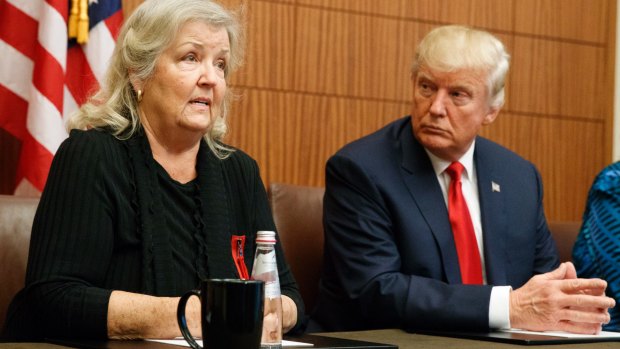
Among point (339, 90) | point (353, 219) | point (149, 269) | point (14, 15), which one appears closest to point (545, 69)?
point (339, 90)

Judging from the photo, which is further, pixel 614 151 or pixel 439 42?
pixel 614 151

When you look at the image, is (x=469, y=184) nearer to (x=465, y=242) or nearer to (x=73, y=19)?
(x=465, y=242)

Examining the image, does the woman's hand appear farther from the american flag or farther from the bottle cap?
the american flag

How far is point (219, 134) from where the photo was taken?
9.12 ft

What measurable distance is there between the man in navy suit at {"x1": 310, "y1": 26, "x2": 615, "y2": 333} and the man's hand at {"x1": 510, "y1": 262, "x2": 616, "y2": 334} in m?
0.08

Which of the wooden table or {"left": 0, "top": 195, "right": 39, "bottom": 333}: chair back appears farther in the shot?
{"left": 0, "top": 195, "right": 39, "bottom": 333}: chair back

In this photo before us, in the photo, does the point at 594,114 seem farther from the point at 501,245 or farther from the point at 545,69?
the point at 501,245

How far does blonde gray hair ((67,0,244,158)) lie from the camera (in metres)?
2.53

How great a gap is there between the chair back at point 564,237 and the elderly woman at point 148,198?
156 cm

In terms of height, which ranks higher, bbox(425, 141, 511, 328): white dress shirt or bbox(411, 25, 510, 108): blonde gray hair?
bbox(411, 25, 510, 108): blonde gray hair

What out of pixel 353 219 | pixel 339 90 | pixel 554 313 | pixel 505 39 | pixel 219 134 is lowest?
pixel 554 313

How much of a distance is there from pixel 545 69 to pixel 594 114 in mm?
396

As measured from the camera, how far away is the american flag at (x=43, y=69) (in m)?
3.45

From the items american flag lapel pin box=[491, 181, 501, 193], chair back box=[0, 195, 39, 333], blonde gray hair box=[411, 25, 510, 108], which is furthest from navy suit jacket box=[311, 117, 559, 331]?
chair back box=[0, 195, 39, 333]
